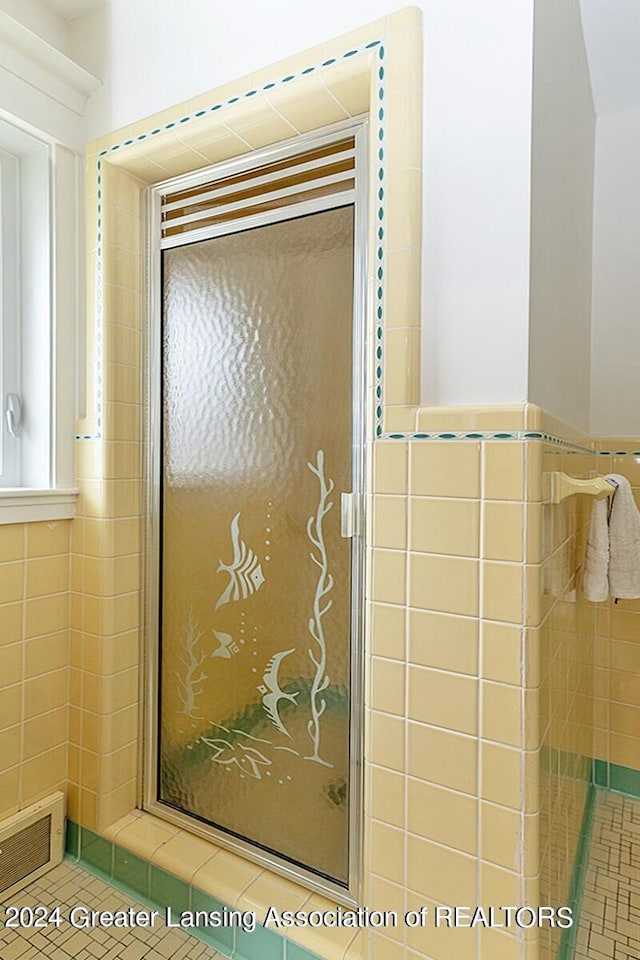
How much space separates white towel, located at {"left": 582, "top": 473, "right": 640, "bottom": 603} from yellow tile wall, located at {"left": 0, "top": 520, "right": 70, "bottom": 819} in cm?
136

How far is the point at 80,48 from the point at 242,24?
0.55 metres

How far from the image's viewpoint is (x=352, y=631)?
1.18 metres

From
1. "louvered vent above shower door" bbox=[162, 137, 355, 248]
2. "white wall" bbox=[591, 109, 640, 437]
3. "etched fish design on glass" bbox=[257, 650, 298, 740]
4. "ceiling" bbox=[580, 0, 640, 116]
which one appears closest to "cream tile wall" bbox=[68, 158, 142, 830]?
"louvered vent above shower door" bbox=[162, 137, 355, 248]

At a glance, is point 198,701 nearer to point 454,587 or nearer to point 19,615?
point 19,615

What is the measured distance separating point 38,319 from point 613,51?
67.7 inches

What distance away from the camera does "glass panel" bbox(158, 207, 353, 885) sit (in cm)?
122

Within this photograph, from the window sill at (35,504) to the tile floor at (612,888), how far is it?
1.55 m

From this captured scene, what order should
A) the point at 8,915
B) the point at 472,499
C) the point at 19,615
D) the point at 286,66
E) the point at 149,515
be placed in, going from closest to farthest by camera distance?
the point at 472,499
the point at 286,66
the point at 8,915
the point at 19,615
the point at 149,515

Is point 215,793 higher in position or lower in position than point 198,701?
lower

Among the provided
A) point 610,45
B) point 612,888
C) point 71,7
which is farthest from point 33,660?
point 610,45

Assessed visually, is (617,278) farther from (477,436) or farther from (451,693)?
(451,693)

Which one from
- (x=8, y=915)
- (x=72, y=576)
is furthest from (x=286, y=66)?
(x=8, y=915)

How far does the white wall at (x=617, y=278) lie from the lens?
1778 mm

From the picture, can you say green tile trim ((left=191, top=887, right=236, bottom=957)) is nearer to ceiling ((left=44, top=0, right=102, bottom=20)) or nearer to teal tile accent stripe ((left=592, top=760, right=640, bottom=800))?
teal tile accent stripe ((left=592, top=760, right=640, bottom=800))
